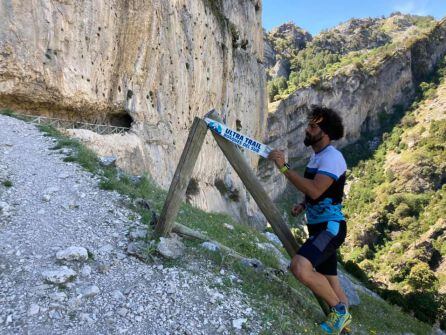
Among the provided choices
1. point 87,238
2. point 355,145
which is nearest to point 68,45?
point 87,238

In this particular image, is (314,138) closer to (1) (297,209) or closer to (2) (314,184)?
(2) (314,184)

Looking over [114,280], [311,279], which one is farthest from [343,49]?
[114,280]

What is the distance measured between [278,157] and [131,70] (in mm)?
20162

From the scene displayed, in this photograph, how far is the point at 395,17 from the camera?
184750mm

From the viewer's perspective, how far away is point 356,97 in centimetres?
10769

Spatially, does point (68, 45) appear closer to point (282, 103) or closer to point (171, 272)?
point (171, 272)

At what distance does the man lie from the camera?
4406 millimetres

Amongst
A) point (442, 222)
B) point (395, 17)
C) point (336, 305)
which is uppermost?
point (395, 17)

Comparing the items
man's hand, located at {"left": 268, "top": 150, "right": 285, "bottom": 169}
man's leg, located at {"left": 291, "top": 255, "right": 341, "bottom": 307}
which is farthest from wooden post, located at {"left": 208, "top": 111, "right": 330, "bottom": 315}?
man's leg, located at {"left": 291, "top": 255, "right": 341, "bottom": 307}

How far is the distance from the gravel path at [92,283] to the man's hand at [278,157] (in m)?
1.80

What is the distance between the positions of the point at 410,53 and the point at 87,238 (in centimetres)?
13071

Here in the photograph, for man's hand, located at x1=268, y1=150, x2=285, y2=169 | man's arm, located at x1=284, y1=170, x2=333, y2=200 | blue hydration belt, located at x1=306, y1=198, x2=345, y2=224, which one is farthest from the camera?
man's hand, located at x1=268, y1=150, x2=285, y2=169

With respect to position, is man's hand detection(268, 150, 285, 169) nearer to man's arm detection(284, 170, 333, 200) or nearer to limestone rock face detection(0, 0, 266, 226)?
man's arm detection(284, 170, 333, 200)

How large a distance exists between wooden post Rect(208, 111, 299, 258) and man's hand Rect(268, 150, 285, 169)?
2.84 feet
